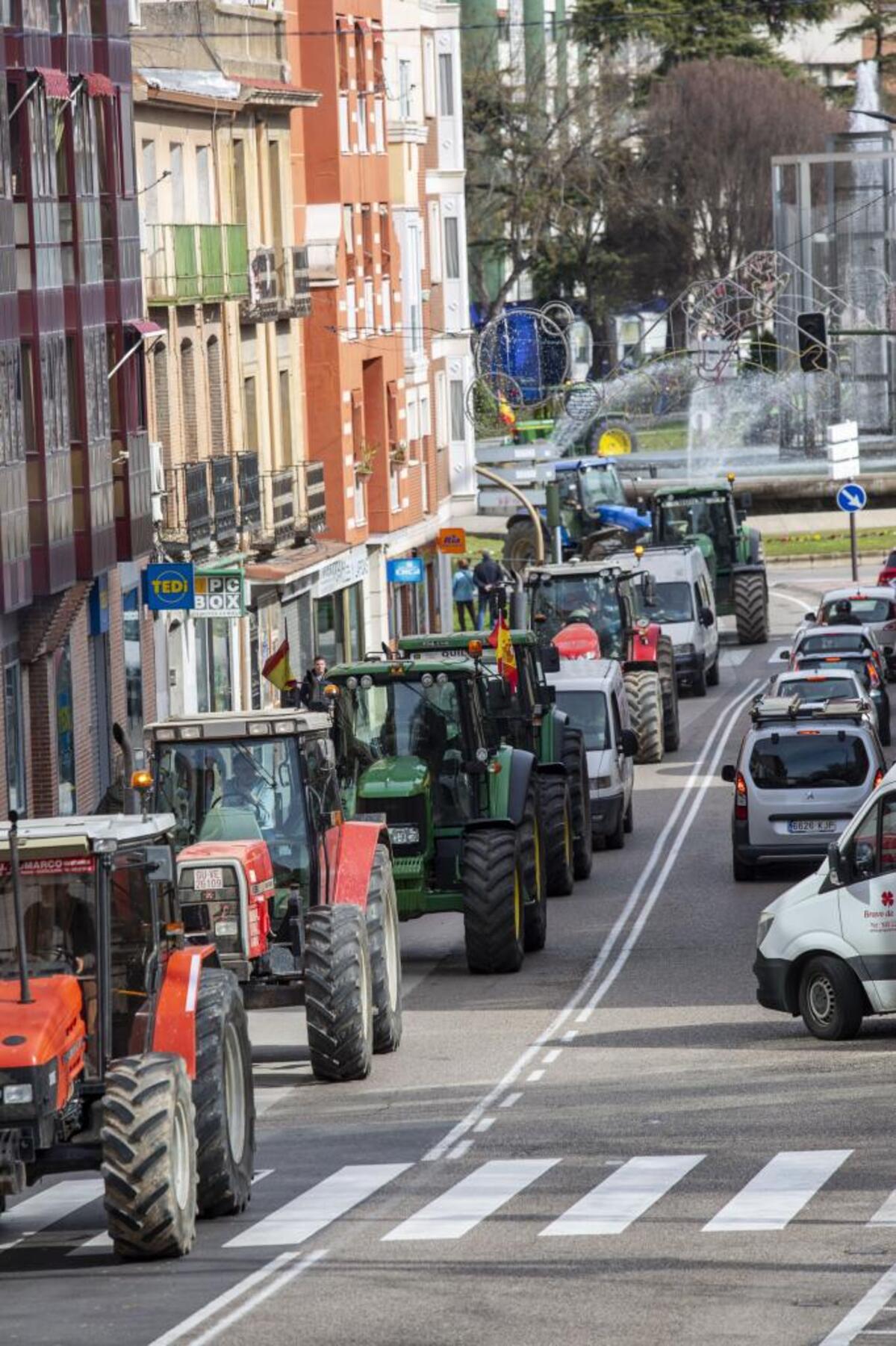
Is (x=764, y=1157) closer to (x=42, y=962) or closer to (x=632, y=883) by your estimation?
(x=42, y=962)

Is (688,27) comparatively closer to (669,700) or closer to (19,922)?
(669,700)

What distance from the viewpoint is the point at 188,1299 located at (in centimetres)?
1305

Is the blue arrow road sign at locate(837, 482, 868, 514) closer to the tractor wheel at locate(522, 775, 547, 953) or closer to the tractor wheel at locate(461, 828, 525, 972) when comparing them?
the tractor wheel at locate(522, 775, 547, 953)

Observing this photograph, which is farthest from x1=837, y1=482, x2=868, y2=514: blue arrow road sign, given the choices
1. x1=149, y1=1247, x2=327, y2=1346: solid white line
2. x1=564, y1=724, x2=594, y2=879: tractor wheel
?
x1=149, y1=1247, x2=327, y2=1346: solid white line

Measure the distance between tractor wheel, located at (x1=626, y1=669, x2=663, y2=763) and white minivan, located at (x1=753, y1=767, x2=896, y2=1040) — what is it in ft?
68.9

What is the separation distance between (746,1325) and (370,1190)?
4.24 m

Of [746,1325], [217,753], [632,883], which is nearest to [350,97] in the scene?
[632,883]

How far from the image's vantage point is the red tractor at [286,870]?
19438 mm

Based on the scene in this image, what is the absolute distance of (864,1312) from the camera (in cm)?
1211

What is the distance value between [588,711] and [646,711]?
24.9 feet

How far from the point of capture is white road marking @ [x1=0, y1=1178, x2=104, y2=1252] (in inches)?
609

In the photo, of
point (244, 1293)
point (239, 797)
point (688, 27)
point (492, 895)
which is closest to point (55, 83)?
point (492, 895)

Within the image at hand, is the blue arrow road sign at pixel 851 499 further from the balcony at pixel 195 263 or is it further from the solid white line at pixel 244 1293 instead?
the solid white line at pixel 244 1293

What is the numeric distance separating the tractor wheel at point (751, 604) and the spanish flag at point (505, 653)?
28672 millimetres
